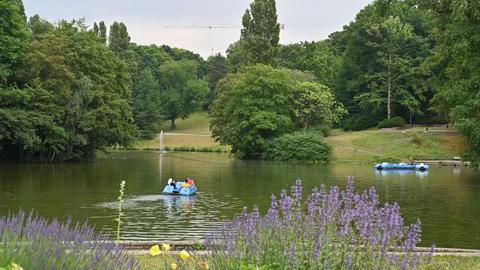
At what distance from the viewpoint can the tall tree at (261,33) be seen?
72.8 m

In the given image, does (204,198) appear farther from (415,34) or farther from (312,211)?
(415,34)

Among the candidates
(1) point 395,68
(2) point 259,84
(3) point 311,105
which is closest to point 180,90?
(1) point 395,68

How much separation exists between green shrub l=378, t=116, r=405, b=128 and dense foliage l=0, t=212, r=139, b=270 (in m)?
66.0

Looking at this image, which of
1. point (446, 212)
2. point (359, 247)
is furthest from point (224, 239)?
point (446, 212)

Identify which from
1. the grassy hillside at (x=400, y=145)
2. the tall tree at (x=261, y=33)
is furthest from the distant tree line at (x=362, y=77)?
the grassy hillside at (x=400, y=145)

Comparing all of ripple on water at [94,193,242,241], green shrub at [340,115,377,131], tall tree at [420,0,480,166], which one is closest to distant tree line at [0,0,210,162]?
ripple on water at [94,193,242,241]

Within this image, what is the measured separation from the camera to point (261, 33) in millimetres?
73688

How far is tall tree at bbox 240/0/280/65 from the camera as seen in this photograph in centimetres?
7281

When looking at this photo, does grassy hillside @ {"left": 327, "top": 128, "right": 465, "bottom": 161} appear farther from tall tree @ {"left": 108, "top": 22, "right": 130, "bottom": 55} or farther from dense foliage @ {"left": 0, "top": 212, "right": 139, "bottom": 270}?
dense foliage @ {"left": 0, "top": 212, "right": 139, "bottom": 270}

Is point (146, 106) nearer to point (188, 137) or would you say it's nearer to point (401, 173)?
point (188, 137)

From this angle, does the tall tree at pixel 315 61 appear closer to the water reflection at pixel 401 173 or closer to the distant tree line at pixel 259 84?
the distant tree line at pixel 259 84

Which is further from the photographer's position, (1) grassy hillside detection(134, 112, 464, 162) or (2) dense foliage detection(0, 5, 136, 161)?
(1) grassy hillside detection(134, 112, 464, 162)

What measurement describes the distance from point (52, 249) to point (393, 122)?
66719mm

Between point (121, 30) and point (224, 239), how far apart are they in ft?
307
